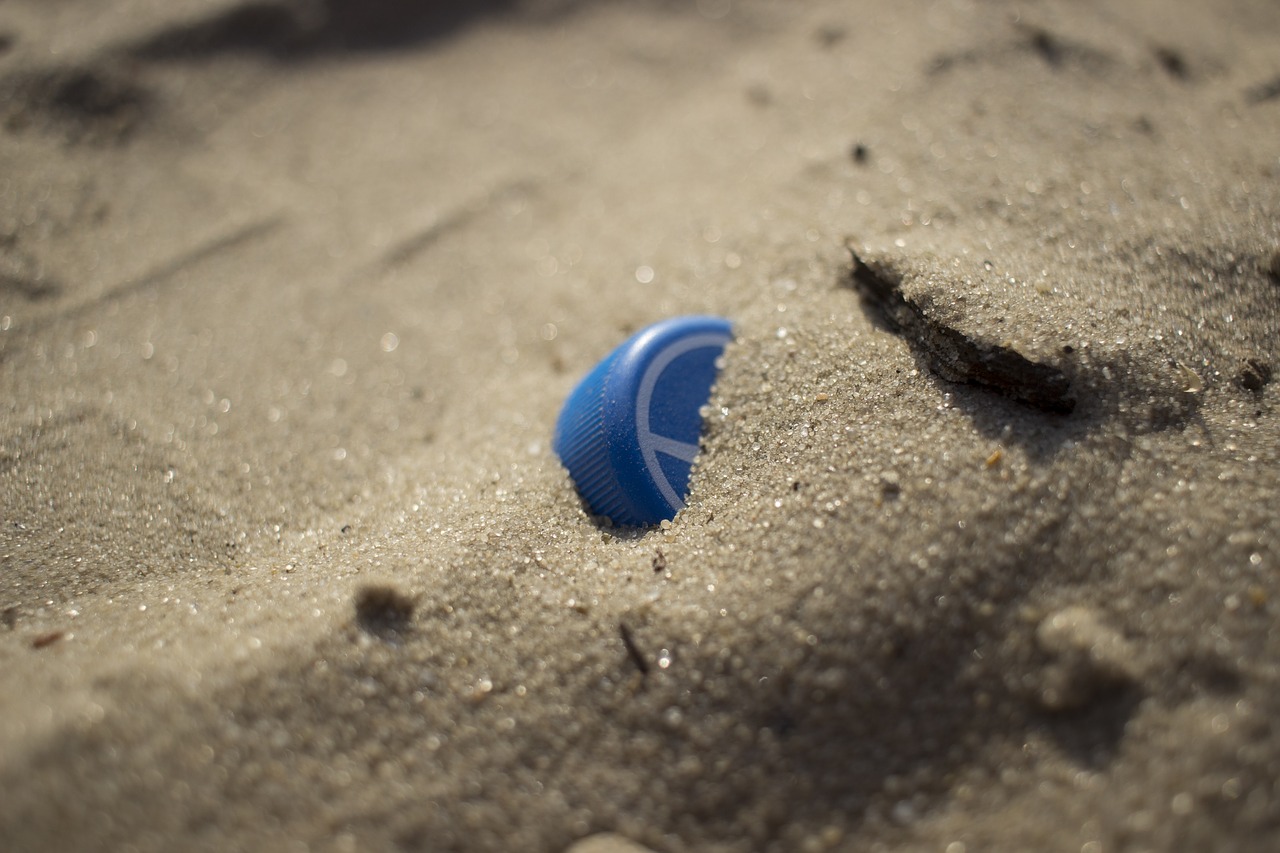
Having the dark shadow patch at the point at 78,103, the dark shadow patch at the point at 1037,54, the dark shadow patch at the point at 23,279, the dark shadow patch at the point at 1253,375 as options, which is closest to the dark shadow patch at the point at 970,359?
the dark shadow patch at the point at 1253,375

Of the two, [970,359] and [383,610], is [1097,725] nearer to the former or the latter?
[970,359]

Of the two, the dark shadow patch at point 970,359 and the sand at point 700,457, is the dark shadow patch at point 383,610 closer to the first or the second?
the sand at point 700,457

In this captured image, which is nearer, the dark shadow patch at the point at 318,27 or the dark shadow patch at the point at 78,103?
the dark shadow patch at the point at 78,103

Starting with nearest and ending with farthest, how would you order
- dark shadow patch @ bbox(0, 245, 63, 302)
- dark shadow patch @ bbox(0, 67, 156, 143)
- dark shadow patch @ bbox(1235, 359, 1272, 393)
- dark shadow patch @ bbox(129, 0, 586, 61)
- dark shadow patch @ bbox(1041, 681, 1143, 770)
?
dark shadow patch @ bbox(1041, 681, 1143, 770) < dark shadow patch @ bbox(1235, 359, 1272, 393) < dark shadow patch @ bbox(0, 245, 63, 302) < dark shadow patch @ bbox(0, 67, 156, 143) < dark shadow patch @ bbox(129, 0, 586, 61)

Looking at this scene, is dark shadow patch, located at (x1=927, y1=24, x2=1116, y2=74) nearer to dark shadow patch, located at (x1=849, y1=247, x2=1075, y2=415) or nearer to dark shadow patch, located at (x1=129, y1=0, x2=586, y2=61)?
dark shadow patch, located at (x1=849, y1=247, x2=1075, y2=415)

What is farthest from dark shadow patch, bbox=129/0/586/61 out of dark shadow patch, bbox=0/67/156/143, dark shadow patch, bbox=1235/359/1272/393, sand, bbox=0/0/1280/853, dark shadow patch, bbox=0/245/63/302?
dark shadow patch, bbox=1235/359/1272/393

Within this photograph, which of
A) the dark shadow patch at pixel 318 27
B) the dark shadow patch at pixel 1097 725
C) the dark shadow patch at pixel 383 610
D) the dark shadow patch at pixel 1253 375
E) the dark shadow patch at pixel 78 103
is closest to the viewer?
the dark shadow patch at pixel 1097 725

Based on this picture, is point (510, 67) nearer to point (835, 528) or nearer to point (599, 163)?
point (599, 163)

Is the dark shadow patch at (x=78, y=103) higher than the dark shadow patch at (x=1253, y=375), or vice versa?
the dark shadow patch at (x=1253, y=375)
